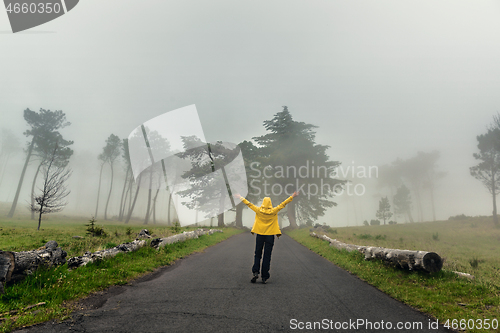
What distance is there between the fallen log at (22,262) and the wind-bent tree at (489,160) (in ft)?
143

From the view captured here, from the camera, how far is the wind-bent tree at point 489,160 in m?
32.5

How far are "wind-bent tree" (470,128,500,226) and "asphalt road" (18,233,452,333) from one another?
38.7 metres

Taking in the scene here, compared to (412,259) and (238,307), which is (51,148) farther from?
(412,259)

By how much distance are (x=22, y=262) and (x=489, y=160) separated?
48105mm

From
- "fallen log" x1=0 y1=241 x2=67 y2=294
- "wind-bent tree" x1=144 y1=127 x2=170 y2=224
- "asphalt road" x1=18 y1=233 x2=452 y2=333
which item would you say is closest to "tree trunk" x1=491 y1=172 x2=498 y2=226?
"asphalt road" x1=18 y1=233 x2=452 y2=333

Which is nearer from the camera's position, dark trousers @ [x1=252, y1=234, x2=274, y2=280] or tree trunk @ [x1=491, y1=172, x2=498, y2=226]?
dark trousers @ [x1=252, y1=234, x2=274, y2=280]

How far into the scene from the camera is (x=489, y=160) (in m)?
34.2

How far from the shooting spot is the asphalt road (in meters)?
3.46

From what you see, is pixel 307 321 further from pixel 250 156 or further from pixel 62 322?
pixel 250 156

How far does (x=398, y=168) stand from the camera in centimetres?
6769

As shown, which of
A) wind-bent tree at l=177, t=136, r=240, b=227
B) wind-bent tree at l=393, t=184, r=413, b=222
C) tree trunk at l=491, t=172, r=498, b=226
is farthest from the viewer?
wind-bent tree at l=393, t=184, r=413, b=222

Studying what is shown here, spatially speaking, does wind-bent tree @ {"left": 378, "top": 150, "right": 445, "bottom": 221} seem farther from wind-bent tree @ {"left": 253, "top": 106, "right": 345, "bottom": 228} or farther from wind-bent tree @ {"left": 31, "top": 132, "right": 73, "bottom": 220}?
wind-bent tree @ {"left": 31, "top": 132, "right": 73, "bottom": 220}

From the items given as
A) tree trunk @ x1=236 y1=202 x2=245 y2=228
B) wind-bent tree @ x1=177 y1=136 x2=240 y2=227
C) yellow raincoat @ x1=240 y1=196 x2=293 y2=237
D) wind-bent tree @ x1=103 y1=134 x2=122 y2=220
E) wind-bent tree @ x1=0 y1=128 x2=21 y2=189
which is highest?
wind-bent tree @ x1=0 y1=128 x2=21 y2=189

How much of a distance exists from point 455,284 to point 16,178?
111 metres
